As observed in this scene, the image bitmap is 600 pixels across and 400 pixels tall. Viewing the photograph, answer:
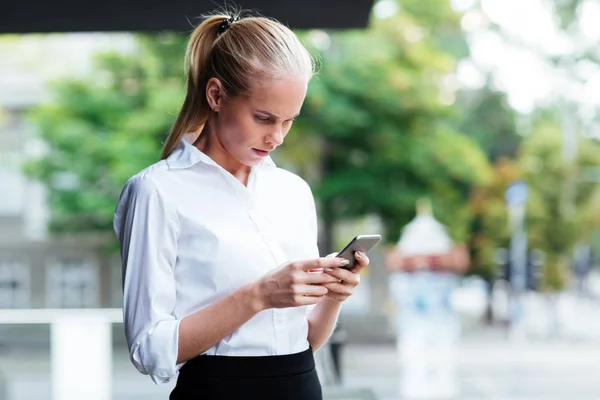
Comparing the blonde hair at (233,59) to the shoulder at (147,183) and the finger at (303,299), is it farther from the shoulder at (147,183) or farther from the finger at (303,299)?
the finger at (303,299)

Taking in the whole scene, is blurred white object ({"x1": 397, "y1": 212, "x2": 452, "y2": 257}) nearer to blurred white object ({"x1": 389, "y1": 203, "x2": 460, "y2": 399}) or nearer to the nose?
blurred white object ({"x1": 389, "y1": 203, "x2": 460, "y2": 399})

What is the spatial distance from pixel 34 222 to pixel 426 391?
11.3 metres

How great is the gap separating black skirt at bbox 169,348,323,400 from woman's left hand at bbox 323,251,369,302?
115mm

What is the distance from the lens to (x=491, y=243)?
21.7m

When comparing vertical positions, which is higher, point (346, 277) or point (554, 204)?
point (346, 277)

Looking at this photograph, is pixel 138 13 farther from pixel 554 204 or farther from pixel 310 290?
pixel 554 204

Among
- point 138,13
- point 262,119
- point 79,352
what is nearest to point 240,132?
point 262,119

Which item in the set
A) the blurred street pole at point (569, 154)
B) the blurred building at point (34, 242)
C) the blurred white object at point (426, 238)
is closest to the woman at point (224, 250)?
the blurred white object at point (426, 238)

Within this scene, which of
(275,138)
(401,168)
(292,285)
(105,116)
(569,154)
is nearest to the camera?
(292,285)

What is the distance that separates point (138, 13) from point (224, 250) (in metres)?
3.27

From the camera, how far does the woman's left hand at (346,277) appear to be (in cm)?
128

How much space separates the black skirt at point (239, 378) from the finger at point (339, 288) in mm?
114

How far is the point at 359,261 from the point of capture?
1.31 m

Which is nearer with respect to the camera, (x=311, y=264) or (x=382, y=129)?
(x=311, y=264)
